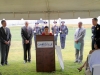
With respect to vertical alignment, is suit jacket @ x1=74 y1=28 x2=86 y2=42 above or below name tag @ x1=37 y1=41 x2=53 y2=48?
above

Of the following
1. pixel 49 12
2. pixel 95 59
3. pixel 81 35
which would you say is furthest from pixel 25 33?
pixel 95 59

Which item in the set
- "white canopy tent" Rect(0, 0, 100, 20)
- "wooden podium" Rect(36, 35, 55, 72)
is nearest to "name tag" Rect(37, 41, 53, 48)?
"wooden podium" Rect(36, 35, 55, 72)

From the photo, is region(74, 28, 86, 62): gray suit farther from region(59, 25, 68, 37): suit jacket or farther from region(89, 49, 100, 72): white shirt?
region(89, 49, 100, 72): white shirt

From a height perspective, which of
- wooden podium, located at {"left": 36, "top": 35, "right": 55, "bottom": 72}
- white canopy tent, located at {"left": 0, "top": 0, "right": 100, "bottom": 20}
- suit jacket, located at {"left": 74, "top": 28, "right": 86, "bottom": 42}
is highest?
white canopy tent, located at {"left": 0, "top": 0, "right": 100, "bottom": 20}

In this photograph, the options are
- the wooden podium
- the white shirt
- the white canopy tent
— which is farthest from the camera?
the white canopy tent

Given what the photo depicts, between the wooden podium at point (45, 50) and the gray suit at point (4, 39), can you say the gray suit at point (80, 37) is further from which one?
the gray suit at point (4, 39)

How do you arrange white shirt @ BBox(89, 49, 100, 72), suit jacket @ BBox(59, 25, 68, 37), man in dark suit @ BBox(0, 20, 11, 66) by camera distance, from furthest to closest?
1. suit jacket @ BBox(59, 25, 68, 37)
2. man in dark suit @ BBox(0, 20, 11, 66)
3. white shirt @ BBox(89, 49, 100, 72)

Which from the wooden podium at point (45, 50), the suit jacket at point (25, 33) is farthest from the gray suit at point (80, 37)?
the wooden podium at point (45, 50)

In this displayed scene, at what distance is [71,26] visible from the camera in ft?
74.7

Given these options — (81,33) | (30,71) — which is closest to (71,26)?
(81,33)

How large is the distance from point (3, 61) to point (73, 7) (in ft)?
10.4

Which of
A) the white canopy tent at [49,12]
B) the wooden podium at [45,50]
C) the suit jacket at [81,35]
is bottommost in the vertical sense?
the wooden podium at [45,50]

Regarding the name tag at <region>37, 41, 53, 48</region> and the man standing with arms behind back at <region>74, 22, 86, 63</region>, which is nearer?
the name tag at <region>37, 41, 53, 48</region>

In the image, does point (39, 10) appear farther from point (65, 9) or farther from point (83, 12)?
point (83, 12)
